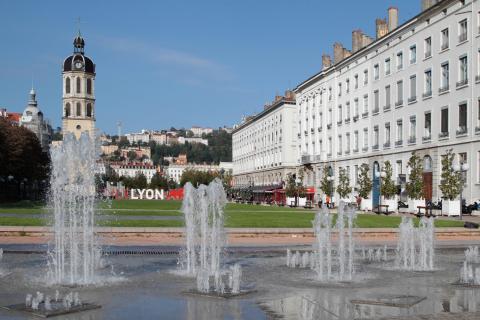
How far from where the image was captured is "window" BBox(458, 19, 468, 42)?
4678 centimetres

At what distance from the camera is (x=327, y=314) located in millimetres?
9258

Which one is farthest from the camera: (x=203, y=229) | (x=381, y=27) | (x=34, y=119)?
(x=34, y=119)

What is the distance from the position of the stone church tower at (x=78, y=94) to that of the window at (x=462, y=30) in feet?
376

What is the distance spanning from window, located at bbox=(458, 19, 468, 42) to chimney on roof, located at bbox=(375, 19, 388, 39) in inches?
673

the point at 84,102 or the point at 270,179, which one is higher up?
the point at 84,102

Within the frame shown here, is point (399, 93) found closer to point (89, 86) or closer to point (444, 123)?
point (444, 123)

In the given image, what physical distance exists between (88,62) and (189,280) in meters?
151

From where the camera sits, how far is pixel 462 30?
156 feet

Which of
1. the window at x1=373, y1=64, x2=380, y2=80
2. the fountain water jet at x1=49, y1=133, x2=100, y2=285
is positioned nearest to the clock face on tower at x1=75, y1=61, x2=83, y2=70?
the window at x1=373, y1=64, x2=380, y2=80

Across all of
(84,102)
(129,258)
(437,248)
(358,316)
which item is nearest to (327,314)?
(358,316)

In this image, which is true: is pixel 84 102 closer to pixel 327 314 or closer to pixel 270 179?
pixel 270 179

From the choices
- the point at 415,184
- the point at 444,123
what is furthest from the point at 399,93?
the point at 415,184

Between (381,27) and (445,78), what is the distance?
664 inches

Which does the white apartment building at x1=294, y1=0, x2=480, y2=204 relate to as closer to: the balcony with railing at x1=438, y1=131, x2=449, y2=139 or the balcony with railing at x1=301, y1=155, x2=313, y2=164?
the balcony with railing at x1=438, y1=131, x2=449, y2=139
